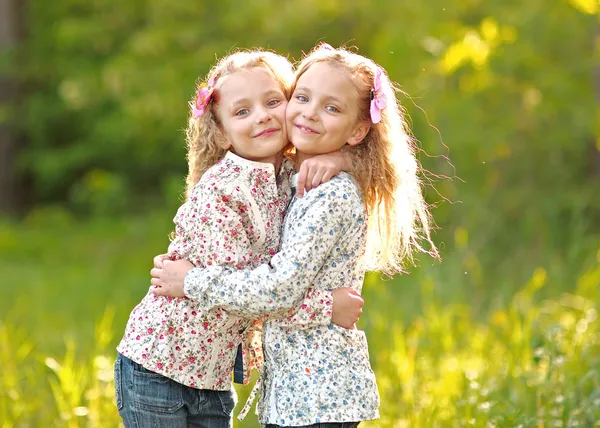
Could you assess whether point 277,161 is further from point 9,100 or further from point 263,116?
point 9,100

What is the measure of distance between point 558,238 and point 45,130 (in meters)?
9.53

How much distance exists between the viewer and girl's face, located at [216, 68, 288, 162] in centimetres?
273

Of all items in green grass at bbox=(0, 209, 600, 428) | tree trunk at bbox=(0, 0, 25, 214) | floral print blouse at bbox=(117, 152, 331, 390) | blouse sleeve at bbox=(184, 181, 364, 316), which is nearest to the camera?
blouse sleeve at bbox=(184, 181, 364, 316)

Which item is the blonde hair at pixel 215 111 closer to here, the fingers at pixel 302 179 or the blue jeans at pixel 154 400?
the fingers at pixel 302 179

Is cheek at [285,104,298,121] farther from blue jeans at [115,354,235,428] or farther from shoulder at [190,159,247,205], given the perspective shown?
blue jeans at [115,354,235,428]

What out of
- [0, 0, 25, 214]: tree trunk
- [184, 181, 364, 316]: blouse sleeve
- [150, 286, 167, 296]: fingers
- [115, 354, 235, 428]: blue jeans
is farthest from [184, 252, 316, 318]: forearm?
[0, 0, 25, 214]: tree trunk

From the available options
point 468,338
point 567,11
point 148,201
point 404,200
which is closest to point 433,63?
point 567,11

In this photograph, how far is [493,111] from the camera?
22.4 feet

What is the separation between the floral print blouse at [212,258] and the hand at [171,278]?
Result: 27mm

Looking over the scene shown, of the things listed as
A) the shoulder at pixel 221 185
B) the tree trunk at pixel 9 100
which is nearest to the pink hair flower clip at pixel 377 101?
the shoulder at pixel 221 185

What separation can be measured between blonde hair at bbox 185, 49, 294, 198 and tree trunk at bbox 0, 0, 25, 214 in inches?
427

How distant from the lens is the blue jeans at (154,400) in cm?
271

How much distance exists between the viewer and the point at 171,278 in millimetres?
2709

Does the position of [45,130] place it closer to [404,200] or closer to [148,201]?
[148,201]
